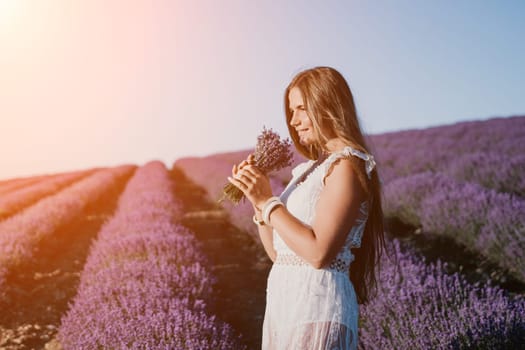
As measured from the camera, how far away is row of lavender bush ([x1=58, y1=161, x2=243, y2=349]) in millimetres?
2771

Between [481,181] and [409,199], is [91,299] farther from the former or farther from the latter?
[481,181]

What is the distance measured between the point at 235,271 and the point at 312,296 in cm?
468

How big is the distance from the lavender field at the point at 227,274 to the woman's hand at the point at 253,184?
0.36 metres

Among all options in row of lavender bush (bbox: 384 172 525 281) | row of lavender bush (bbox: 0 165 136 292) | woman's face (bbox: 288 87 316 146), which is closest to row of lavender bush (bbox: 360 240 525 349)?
woman's face (bbox: 288 87 316 146)

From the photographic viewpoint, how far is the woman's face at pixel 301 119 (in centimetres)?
158

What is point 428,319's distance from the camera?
274 centimetres

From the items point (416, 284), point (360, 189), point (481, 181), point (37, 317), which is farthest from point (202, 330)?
point (481, 181)

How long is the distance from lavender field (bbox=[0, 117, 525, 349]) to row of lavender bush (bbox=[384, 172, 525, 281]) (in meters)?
0.02

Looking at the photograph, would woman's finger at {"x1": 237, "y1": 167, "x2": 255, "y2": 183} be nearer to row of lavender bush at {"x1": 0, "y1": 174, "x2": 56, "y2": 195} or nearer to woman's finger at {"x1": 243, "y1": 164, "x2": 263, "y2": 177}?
woman's finger at {"x1": 243, "y1": 164, "x2": 263, "y2": 177}

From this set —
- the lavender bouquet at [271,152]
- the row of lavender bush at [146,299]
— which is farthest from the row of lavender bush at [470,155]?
the lavender bouquet at [271,152]

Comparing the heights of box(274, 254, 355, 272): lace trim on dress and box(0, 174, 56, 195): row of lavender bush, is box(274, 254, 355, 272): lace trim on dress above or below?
above

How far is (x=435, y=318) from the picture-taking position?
2.65 m

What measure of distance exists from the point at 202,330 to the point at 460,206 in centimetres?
399

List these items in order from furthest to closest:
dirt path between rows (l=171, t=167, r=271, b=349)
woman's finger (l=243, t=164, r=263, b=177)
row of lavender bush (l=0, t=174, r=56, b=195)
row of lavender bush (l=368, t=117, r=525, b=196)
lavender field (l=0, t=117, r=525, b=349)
A: row of lavender bush (l=0, t=174, r=56, b=195)
row of lavender bush (l=368, t=117, r=525, b=196)
dirt path between rows (l=171, t=167, r=271, b=349)
lavender field (l=0, t=117, r=525, b=349)
woman's finger (l=243, t=164, r=263, b=177)
